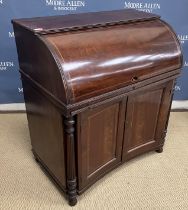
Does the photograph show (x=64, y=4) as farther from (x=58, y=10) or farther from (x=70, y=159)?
(x=70, y=159)

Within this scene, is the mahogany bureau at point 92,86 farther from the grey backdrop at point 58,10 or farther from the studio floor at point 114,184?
the grey backdrop at point 58,10

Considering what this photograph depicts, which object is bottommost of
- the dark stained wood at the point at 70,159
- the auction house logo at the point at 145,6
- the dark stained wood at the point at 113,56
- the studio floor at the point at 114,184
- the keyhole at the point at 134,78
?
the studio floor at the point at 114,184

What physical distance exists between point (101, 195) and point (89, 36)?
92 cm

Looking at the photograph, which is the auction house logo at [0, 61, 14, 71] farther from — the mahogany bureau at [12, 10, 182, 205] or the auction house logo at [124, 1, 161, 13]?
the auction house logo at [124, 1, 161, 13]

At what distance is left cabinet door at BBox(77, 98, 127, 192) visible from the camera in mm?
1288

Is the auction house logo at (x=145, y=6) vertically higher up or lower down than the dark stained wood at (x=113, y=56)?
higher up

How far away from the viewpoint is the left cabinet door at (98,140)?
1.29 meters

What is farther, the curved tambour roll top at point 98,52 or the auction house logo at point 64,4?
the auction house logo at point 64,4

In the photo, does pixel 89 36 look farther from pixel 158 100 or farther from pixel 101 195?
pixel 101 195

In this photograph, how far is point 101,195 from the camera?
5.08 feet

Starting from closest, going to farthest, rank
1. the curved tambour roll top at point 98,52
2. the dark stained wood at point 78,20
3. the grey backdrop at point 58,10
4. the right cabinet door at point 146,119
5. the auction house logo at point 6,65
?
the curved tambour roll top at point 98,52, the dark stained wood at point 78,20, the right cabinet door at point 146,119, the grey backdrop at point 58,10, the auction house logo at point 6,65

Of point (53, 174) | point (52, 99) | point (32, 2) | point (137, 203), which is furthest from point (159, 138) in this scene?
point (32, 2)

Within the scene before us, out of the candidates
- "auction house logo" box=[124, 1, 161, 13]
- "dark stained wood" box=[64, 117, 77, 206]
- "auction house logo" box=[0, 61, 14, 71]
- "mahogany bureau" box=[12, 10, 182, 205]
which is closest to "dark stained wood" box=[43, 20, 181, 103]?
"mahogany bureau" box=[12, 10, 182, 205]

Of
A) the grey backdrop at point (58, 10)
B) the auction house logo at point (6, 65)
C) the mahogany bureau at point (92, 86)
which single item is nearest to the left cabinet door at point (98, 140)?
the mahogany bureau at point (92, 86)
